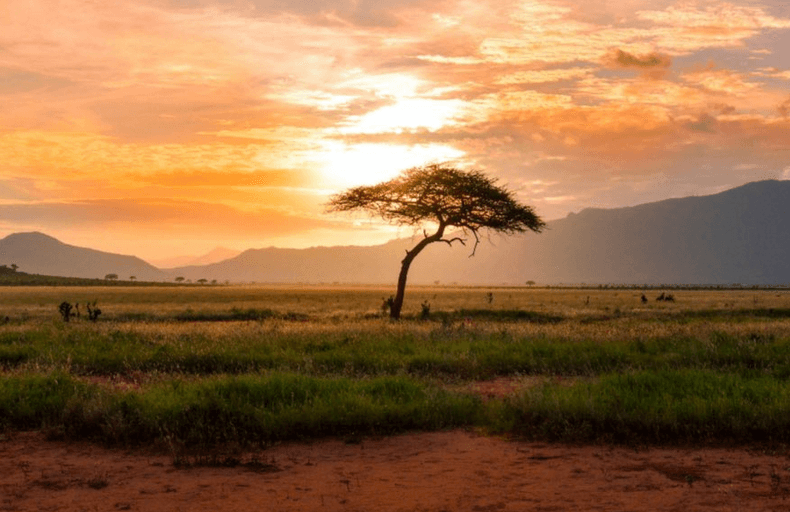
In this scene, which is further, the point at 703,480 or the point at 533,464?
the point at 533,464

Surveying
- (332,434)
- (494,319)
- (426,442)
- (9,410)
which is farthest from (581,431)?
(494,319)

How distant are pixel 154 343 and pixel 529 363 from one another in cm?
1219

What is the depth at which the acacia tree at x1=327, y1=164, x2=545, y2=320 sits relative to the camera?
40.5 m

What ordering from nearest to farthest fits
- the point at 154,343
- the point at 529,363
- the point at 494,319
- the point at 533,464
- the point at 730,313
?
1. the point at 533,464
2. the point at 529,363
3. the point at 154,343
4. the point at 494,319
5. the point at 730,313

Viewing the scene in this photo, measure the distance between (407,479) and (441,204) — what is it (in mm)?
32497

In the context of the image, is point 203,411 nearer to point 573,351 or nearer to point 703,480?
point 703,480

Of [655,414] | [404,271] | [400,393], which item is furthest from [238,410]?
[404,271]

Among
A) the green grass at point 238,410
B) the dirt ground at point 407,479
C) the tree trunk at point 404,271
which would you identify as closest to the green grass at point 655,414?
the dirt ground at point 407,479

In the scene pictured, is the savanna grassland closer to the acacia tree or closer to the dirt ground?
the dirt ground

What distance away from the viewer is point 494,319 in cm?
3994

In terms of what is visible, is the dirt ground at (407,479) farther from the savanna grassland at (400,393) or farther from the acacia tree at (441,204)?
the acacia tree at (441,204)

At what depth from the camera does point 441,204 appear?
4125cm

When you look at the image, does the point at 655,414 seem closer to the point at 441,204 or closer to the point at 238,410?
the point at 238,410

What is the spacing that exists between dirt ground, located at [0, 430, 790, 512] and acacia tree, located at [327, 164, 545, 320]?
28.4 metres
